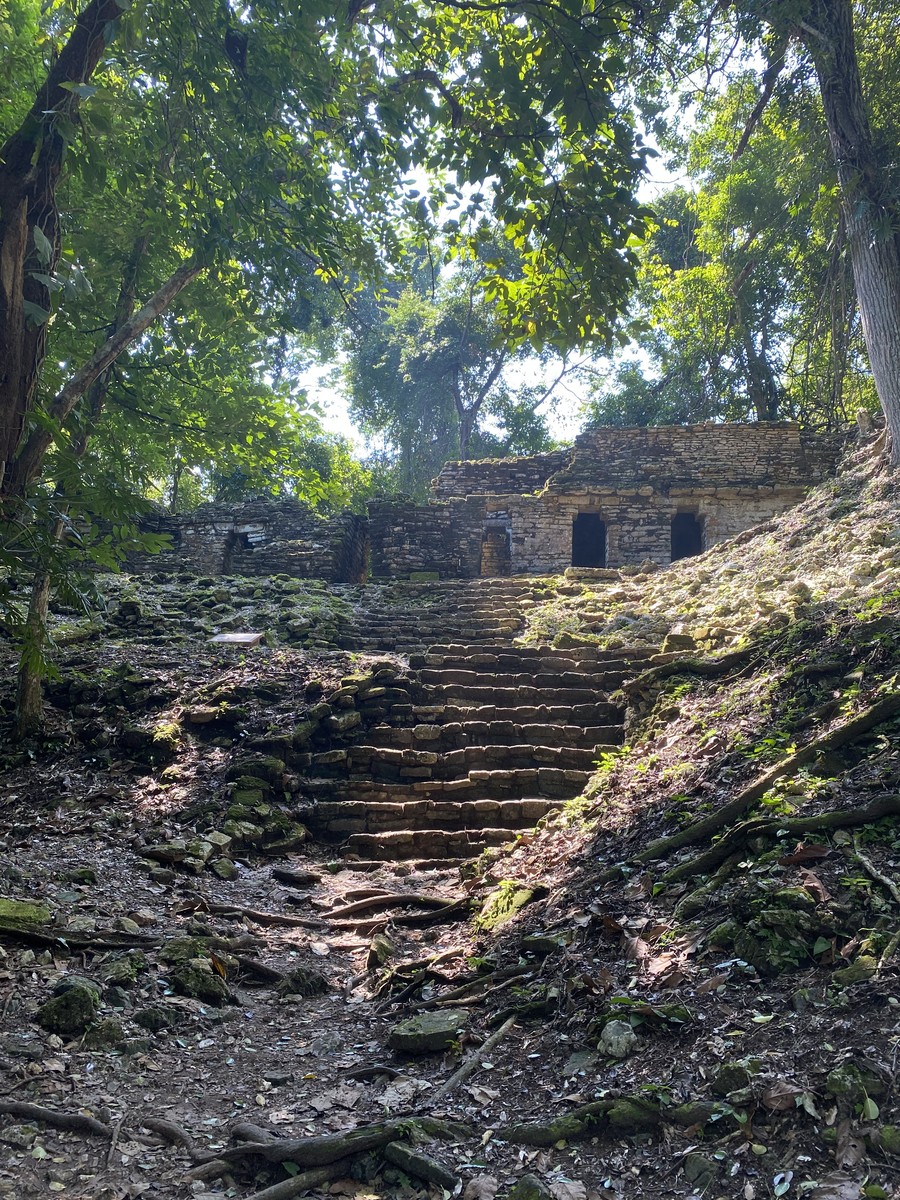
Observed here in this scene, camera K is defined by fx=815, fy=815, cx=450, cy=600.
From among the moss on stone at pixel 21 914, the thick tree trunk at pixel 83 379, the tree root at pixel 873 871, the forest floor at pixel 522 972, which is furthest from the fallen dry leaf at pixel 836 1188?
the thick tree trunk at pixel 83 379

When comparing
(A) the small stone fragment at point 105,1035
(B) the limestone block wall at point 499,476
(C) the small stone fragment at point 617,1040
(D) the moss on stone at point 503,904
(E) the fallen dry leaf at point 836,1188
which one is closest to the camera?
(E) the fallen dry leaf at point 836,1188

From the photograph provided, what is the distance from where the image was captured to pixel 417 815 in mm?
6715

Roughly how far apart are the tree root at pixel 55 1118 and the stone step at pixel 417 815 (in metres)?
4.02

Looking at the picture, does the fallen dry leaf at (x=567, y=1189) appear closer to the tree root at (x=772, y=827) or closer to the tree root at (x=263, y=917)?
the tree root at (x=772, y=827)

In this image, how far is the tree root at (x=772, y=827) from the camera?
3.51 meters

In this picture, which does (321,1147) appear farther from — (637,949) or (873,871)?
(873,871)

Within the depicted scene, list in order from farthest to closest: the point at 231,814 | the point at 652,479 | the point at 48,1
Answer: the point at 652,479
the point at 48,1
the point at 231,814

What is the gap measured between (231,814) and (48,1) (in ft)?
27.4

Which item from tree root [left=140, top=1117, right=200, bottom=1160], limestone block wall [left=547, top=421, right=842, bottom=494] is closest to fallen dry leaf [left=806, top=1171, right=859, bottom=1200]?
tree root [left=140, top=1117, right=200, bottom=1160]

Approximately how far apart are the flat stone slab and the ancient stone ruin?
6135 millimetres

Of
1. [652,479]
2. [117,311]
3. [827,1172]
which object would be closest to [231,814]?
[827,1172]

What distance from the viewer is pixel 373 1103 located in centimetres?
303

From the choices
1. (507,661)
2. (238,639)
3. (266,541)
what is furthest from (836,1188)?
(266,541)

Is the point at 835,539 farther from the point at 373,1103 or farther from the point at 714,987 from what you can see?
the point at 373,1103
